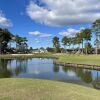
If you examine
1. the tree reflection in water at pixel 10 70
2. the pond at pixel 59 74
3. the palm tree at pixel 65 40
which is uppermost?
the palm tree at pixel 65 40

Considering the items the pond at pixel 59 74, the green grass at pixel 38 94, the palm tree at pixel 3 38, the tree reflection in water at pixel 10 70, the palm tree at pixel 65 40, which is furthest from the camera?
the palm tree at pixel 65 40

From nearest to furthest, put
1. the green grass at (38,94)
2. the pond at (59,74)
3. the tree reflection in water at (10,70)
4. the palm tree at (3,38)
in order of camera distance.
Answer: the green grass at (38,94) → the pond at (59,74) → the tree reflection in water at (10,70) → the palm tree at (3,38)

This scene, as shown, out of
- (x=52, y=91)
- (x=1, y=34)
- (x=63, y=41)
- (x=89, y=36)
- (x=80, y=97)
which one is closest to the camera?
(x=80, y=97)

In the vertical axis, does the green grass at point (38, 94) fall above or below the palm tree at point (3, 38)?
below

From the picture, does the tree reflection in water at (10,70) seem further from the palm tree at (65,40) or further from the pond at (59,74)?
the palm tree at (65,40)

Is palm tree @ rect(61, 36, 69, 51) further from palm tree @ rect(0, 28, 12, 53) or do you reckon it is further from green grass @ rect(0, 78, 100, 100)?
green grass @ rect(0, 78, 100, 100)

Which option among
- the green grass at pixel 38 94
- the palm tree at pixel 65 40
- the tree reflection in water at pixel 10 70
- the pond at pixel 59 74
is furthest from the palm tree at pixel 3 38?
the green grass at pixel 38 94

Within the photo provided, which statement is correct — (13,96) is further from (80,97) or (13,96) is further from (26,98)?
(80,97)

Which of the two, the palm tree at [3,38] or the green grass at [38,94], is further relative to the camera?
the palm tree at [3,38]

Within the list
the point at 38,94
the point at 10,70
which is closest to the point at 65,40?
the point at 10,70

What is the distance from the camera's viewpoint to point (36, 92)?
17266 mm

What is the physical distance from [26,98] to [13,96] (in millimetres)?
1042

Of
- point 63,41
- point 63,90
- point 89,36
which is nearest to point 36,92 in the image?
point 63,90

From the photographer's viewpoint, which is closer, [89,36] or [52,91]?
[52,91]
